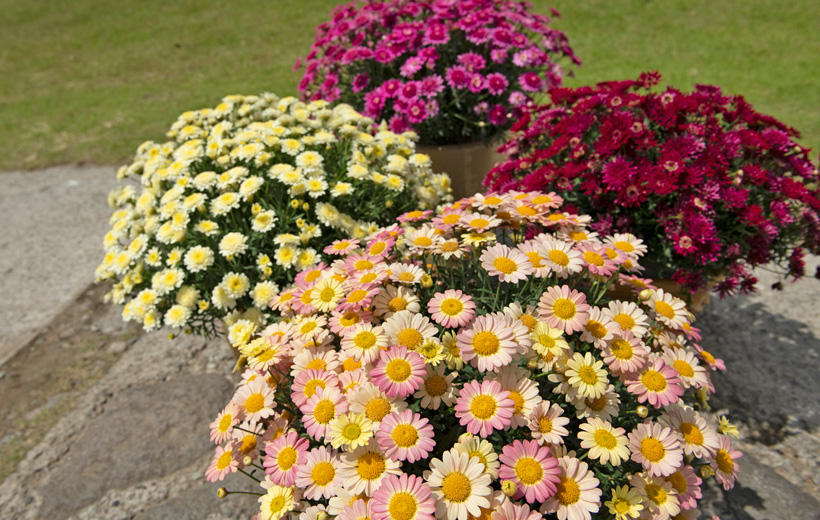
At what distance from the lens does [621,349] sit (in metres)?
1.54

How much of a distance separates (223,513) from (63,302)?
2574 millimetres

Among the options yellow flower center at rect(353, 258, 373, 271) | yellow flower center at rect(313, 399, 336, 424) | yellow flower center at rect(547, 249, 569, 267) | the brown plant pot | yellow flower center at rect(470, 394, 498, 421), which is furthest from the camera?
the brown plant pot

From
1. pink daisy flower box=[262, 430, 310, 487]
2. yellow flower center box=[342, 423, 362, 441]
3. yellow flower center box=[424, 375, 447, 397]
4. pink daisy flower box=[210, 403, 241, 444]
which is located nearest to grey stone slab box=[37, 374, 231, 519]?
pink daisy flower box=[210, 403, 241, 444]

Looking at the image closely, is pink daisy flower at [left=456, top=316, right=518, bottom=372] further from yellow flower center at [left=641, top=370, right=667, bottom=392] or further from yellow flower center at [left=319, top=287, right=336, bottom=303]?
yellow flower center at [left=319, top=287, right=336, bottom=303]

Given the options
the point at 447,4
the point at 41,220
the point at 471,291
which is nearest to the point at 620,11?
the point at 447,4

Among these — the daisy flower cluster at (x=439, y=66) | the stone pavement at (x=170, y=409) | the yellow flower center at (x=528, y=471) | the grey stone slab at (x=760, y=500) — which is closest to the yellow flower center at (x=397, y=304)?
the yellow flower center at (x=528, y=471)

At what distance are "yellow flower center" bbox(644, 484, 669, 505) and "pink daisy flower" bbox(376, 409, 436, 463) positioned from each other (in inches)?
22.4

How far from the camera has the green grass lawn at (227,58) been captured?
7.38m

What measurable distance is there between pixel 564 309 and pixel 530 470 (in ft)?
1.44

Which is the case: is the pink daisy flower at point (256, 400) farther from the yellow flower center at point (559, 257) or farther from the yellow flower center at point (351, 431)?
the yellow flower center at point (559, 257)

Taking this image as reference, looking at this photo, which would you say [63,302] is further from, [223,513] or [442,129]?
[442,129]

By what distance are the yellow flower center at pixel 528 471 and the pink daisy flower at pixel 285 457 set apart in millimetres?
535

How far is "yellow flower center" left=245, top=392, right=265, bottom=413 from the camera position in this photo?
5.30ft

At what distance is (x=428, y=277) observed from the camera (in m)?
1.71
